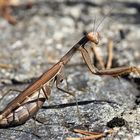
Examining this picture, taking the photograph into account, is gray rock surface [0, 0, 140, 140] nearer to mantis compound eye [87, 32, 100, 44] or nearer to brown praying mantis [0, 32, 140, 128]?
brown praying mantis [0, 32, 140, 128]

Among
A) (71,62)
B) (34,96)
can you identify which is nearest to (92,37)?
(34,96)

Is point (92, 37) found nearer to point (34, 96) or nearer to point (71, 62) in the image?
point (34, 96)

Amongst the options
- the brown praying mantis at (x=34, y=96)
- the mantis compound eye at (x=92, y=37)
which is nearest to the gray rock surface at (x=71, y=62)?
the brown praying mantis at (x=34, y=96)

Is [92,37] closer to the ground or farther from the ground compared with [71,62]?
farther from the ground

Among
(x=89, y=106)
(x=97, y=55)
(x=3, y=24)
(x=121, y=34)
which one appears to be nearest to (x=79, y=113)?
(x=89, y=106)

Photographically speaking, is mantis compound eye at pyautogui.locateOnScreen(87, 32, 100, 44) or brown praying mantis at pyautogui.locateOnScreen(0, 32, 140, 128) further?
mantis compound eye at pyautogui.locateOnScreen(87, 32, 100, 44)

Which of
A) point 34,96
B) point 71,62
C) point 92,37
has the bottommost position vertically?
point 34,96

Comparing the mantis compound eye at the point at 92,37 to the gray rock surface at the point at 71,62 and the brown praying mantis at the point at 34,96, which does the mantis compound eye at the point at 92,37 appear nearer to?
the brown praying mantis at the point at 34,96

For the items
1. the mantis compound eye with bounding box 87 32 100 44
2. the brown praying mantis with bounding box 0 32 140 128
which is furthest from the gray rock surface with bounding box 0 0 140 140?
the mantis compound eye with bounding box 87 32 100 44

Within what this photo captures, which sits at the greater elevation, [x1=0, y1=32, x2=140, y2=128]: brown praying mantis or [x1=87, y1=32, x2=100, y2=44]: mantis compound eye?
[x1=87, y1=32, x2=100, y2=44]: mantis compound eye
